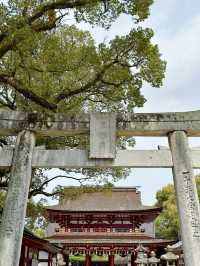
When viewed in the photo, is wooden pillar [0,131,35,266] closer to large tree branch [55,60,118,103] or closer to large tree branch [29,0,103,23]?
large tree branch [55,60,118,103]

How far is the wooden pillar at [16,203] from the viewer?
447cm

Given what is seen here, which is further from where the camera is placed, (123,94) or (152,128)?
(123,94)

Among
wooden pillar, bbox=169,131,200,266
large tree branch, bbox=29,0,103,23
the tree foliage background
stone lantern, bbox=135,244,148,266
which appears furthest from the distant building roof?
wooden pillar, bbox=169,131,200,266

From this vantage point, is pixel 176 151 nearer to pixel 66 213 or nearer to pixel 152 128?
pixel 152 128

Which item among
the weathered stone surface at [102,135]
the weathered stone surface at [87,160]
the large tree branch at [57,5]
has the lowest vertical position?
the weathered stone surface at [87,160]

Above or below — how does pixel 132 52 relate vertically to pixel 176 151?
above

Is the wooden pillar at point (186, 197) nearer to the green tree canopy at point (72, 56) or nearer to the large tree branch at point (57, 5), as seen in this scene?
the green tree canopy at point (72, 56)

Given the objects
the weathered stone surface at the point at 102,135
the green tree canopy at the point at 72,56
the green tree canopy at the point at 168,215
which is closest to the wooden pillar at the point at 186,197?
the weathered stone surface at the point at 102,135

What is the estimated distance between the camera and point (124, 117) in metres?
5.51

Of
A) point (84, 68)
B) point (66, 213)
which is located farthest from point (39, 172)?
point (66, 213)

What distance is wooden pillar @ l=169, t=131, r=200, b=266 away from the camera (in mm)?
4531

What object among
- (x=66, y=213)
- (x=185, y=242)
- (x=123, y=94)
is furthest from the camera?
(x=66, y=213)

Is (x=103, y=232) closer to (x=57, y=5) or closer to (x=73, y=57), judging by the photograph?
(x=73, y=57)

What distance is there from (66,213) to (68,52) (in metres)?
12.9
